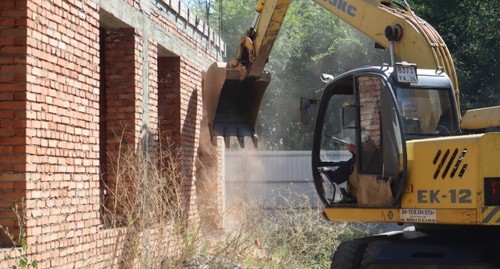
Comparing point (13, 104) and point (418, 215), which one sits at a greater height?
point (13, 104)

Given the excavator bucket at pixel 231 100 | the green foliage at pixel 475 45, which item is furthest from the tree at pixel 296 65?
the excavator bucket at pixel 231 100

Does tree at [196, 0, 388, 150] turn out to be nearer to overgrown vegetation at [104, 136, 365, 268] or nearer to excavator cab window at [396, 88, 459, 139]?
overgrown vegetation at [104, 136, 365, 268]

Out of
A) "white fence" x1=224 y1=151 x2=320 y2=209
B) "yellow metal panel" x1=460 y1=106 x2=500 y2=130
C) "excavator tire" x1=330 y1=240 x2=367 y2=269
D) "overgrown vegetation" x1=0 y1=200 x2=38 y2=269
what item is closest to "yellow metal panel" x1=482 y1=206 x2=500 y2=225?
"yellow metal panel" x1=460 y1=106 x2=500 y2=130

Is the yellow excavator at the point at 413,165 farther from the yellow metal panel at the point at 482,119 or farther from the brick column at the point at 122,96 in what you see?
the brick column at the point at 122,96

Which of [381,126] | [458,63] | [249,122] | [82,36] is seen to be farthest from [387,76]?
[458,63]

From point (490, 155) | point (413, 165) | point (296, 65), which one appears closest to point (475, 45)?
point (296, 65)

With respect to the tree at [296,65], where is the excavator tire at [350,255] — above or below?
below

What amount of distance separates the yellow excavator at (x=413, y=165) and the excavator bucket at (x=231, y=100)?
4649mm

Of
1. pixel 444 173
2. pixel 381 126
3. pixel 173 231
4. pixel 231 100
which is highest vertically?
pixel 231 100

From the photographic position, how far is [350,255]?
976 centimetres

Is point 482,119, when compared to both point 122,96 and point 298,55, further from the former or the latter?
point 298,55

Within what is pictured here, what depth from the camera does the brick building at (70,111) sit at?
8.95m

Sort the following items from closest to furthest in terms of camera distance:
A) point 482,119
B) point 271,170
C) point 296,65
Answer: point 482,119
point 271,170
point 296,65

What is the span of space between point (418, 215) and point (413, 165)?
18.8 inches
